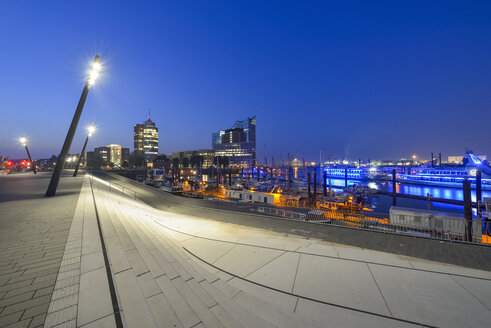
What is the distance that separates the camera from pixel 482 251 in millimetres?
6887

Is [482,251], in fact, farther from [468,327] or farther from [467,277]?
[468,327]

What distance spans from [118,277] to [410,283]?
281 inches

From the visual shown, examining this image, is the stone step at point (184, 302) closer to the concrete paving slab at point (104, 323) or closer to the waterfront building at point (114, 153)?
the concrete paving slab at point (104, 323)

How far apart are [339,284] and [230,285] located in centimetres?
296

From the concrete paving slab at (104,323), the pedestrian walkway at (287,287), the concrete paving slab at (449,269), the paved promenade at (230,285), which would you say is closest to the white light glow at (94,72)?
the paved promenade at (230,285)

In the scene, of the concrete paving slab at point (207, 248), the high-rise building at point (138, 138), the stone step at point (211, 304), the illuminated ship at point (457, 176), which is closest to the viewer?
the stone step at point (211, 304)

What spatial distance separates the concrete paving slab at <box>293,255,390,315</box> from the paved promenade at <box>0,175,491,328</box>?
0.08 feet

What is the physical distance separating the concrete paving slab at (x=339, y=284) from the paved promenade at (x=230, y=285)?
0.03m

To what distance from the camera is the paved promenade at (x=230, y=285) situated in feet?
8.50

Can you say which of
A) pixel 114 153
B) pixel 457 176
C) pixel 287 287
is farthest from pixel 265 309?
pixel 114 153

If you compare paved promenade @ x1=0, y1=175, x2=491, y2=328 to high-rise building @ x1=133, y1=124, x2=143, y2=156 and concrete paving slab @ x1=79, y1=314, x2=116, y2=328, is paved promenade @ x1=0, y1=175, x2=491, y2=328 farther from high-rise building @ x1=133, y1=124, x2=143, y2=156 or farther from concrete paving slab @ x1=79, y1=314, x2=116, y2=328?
high-rise building @ x1=133, y1=124, x2=143, y2=156

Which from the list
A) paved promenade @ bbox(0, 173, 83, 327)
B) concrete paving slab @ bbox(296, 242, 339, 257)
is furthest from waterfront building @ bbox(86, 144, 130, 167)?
concrete paving slab @ bbox(296, 242, 339, 257)

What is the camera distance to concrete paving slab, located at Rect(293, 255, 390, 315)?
14.2ft

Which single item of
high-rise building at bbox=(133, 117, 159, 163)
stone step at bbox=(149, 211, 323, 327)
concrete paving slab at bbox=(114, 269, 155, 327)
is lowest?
stone step at bbox=(149, 211, 323, 327)
